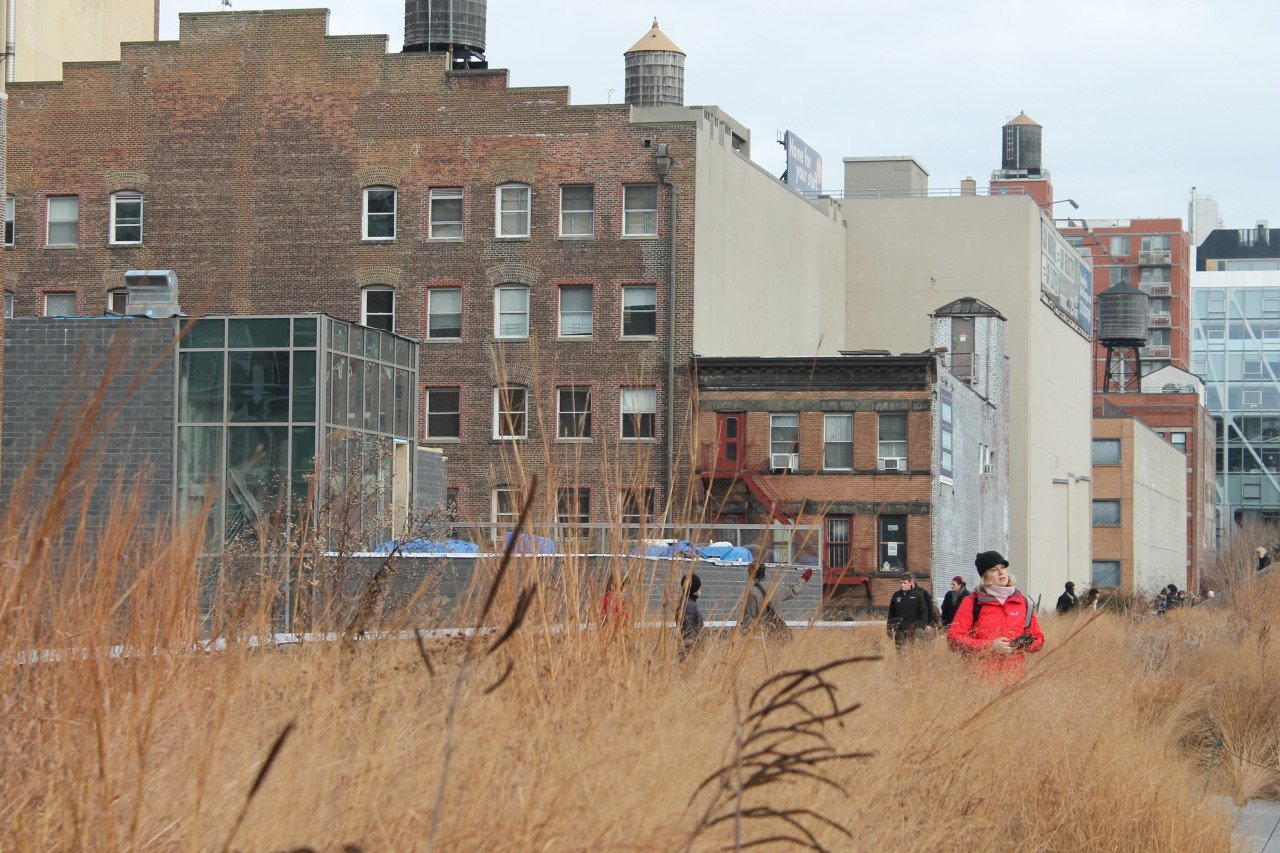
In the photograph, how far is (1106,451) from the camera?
78062 millimetres

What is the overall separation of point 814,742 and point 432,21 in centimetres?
4695

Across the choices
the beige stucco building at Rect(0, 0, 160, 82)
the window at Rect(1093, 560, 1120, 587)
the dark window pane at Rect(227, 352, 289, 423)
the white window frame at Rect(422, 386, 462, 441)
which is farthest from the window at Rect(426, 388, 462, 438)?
the window at Rect(1093, 560, 1120, 587)

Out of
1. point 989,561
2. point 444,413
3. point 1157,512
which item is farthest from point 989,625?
point 1157,512

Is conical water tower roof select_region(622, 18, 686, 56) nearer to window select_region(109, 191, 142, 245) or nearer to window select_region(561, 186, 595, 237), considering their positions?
window select_region(561, 186, 595, 237)

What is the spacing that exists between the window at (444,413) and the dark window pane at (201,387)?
16847 mm

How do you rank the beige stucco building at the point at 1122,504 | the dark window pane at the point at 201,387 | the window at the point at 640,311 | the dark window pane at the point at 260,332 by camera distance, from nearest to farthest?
the dark window pane at the point at 201,387 < the dark window pane at the point at 260,332 < the window at the point at 640,311 < the beige stucco building at the point at 1122,504

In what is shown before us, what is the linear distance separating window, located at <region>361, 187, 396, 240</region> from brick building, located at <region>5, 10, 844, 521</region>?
2.3 inches

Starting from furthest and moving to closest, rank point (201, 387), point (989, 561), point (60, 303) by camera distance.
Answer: point (60, 303) → point (201, 387) → point (989, 561)

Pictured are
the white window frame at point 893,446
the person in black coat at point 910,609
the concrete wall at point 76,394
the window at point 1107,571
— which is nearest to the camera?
the person in black coat at point 910,609

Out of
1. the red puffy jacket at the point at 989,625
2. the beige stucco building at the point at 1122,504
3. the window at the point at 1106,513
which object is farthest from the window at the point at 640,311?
the red puffy jacket at the point at 989,625

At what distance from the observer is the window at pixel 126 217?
49.2 meters

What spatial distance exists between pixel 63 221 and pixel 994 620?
4307 centimetres

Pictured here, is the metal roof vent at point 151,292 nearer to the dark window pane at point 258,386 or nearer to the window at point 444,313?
the dark window pane at point 258,386

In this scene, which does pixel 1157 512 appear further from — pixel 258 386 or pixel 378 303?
pixel 258 386
